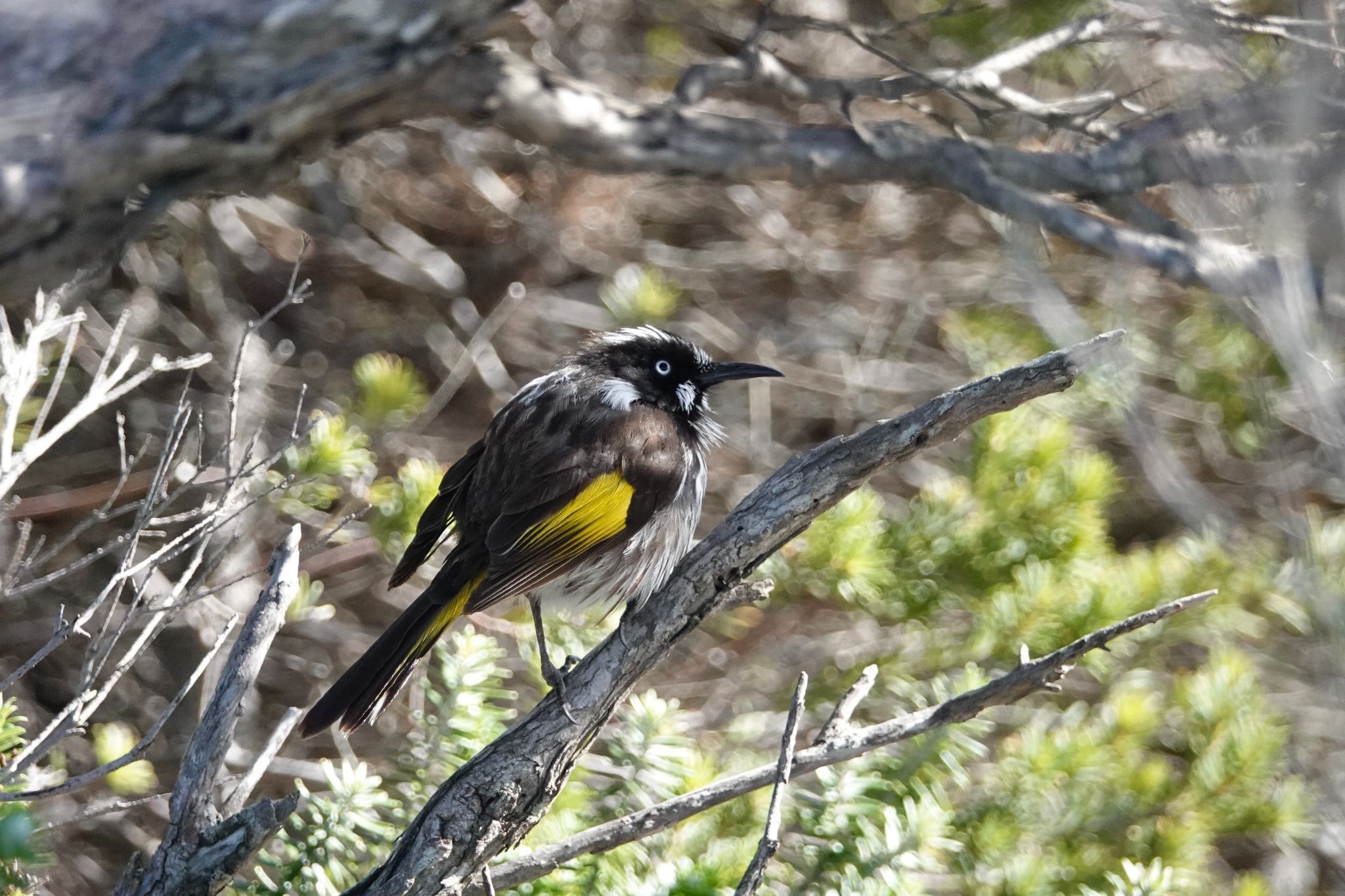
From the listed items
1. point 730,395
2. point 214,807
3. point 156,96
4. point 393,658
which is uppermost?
point 156,96

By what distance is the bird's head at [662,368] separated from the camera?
4070mm

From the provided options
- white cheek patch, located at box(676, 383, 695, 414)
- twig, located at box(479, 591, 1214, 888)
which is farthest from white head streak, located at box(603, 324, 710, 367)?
twig, located at box(479, 591, 1214, 888)

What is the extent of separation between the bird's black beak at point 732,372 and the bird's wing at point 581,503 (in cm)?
42

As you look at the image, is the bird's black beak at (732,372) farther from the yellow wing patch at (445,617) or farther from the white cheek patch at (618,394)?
the yellow wing patch at (445,617)

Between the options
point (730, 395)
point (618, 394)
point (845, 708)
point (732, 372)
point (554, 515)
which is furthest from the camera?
point (730, 395)

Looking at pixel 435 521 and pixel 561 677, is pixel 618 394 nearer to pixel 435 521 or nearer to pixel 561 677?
pixel 435 521

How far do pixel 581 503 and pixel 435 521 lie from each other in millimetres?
484

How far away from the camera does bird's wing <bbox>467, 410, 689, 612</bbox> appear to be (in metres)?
3.36

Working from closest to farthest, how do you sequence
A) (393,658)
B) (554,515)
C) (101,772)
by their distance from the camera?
(101,772) < (393,658) < (554,515)

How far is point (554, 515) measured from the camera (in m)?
3.48

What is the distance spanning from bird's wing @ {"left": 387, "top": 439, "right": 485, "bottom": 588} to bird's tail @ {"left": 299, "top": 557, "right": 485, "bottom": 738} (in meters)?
0.24

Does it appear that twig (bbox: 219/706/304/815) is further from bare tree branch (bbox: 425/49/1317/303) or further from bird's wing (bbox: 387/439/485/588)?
bare tree branch (bbox: 425/49/1317/303)

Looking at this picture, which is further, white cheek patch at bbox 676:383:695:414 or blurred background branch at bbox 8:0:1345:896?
white cheek patch at bbox 676:383:695:414

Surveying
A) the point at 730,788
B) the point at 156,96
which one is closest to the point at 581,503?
the point at 730,788
